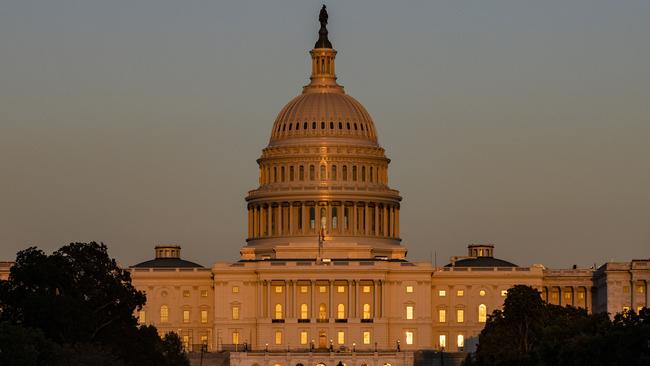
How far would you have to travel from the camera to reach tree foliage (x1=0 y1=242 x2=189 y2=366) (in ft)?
575

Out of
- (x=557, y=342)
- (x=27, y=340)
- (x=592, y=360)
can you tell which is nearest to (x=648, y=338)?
(x=592, y=360)

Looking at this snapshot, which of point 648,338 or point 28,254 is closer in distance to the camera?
point 648,338

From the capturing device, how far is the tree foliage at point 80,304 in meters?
175

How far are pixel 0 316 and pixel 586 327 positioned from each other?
4386 centimetres

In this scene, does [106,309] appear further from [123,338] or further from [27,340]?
[27,340]

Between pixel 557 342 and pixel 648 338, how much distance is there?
25.5 meters

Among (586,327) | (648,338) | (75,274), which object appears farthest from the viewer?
(586,327)

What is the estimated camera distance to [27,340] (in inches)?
6024

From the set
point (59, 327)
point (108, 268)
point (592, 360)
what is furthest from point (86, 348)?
point (592, 360)

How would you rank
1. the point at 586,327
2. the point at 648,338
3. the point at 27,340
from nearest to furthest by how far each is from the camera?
1. the point at 27,340
2. the point at 648,338
3. the point at 586,327

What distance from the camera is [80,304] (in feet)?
586

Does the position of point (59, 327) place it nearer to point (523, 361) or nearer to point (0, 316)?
point (0, 316)

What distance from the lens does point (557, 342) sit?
192250mm

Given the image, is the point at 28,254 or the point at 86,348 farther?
the point at 28,254
